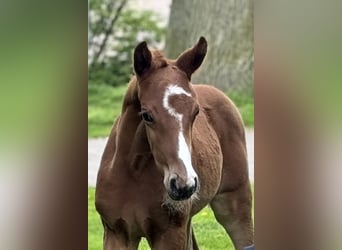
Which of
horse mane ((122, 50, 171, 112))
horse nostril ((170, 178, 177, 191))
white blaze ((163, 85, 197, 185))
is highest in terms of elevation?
horse mane ((122, 50, 171, 112))

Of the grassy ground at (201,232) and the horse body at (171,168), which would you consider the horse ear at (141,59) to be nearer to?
the horse body at (171,168)

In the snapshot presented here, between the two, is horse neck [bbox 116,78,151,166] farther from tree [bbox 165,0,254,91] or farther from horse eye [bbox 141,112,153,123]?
tree [bbox 165,0,254,91]

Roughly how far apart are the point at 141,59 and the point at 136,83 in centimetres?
5

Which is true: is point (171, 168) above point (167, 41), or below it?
below

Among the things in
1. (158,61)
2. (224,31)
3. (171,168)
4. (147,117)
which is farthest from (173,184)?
(224,31)

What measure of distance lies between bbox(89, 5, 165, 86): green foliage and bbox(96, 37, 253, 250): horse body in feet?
0.22

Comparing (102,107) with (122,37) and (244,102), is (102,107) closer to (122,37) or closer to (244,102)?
(122,37)

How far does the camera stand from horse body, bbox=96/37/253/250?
3.61 feet

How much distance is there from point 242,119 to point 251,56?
0.13 meters

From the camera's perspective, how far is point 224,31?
125 centimetres
